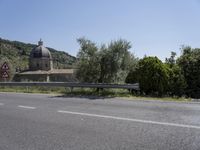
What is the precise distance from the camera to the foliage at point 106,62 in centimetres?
2028

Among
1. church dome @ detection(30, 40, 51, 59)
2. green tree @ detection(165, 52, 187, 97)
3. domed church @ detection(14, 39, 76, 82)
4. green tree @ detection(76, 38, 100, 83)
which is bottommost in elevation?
green tree @ detection(165, 52, 187, 97)

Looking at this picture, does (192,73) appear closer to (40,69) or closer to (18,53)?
(40,69)

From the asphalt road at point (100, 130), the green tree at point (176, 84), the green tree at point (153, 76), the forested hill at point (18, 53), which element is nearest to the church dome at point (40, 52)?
the forested hill at point (18, 53)

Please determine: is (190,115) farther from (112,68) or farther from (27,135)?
(112,68)

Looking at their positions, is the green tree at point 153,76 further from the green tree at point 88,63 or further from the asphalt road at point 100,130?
the asphalt road at point 100,130

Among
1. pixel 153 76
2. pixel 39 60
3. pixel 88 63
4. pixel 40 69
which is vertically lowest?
pixel 153 76

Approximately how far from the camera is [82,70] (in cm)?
2069

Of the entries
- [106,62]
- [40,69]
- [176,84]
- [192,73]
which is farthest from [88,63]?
[40,69]

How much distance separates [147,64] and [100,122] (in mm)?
9634

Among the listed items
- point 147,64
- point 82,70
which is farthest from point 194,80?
point 82,70

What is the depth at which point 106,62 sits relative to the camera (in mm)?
20453

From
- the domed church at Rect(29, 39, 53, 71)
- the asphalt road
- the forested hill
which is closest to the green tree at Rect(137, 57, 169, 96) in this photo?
the asphalt road

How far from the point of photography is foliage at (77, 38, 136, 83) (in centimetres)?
2028

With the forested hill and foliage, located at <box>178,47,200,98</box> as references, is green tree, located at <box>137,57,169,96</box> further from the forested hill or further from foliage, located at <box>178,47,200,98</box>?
the forested hill
